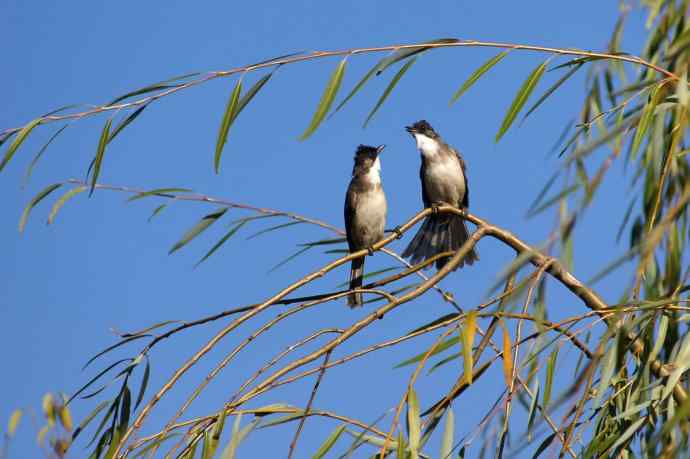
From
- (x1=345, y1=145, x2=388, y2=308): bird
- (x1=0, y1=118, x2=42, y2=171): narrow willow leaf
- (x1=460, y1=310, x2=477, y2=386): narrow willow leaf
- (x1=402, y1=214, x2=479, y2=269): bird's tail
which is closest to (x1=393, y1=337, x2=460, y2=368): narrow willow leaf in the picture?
(x1=460, y1=310, x2=477, y2=386): narrow willow leaf

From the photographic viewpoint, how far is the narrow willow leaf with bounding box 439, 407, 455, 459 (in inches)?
116

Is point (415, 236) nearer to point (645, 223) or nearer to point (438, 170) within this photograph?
point (438, 170)

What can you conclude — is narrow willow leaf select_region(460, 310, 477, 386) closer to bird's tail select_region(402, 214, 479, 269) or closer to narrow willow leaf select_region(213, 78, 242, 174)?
narrow willow leaf select_region(213, 78, 242, 174)

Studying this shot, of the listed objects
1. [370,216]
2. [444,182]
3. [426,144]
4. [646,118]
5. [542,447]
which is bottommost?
[542,447]

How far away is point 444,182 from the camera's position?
805 cm

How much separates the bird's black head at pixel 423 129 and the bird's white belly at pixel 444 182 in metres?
0.32

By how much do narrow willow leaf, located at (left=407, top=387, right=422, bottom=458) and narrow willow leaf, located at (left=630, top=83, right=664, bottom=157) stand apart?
98 centimetres

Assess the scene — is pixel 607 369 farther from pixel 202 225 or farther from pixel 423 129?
pixel 423 129

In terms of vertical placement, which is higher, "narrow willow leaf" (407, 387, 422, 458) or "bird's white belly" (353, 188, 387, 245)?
"bird's white belly" (353, 188, 387, 245)

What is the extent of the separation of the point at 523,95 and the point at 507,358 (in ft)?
3.47

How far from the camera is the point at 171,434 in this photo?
3020 millimetres

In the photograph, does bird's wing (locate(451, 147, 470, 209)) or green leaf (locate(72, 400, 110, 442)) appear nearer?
green leaf (locate(72, 400, 110, 442))

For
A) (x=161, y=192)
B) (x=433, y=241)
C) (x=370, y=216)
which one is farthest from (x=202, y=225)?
(x=370, y=216)

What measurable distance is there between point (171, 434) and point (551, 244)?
1389 mm
